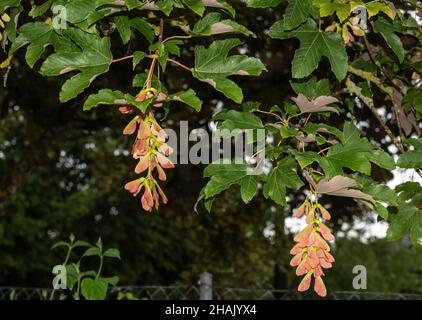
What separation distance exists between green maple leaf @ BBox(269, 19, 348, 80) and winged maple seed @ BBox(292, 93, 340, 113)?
0.08 meters

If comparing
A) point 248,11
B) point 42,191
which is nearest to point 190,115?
point 248,11

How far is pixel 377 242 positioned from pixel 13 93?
596 inches

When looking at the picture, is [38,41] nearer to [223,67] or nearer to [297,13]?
[223,67]

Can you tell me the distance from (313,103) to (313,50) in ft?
0.59

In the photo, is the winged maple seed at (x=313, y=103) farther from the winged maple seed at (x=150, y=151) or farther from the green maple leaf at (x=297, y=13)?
the winged maple seed at (x=150, y=151)

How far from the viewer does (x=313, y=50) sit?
2.00m

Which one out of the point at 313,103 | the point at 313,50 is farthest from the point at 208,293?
the point at 313,50

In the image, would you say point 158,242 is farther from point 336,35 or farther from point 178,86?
point 336,35

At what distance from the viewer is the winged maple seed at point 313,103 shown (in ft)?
6.61

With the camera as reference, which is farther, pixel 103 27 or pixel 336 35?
pixel 103 27

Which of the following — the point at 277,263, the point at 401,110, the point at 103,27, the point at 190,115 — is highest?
the point at 190,115

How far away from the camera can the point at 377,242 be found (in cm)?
1927

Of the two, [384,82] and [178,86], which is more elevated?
[178,86]

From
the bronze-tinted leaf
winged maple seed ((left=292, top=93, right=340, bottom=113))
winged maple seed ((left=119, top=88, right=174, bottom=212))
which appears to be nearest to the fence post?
winged maple seed ((left=292, top=93, right=340, bottom=113))
